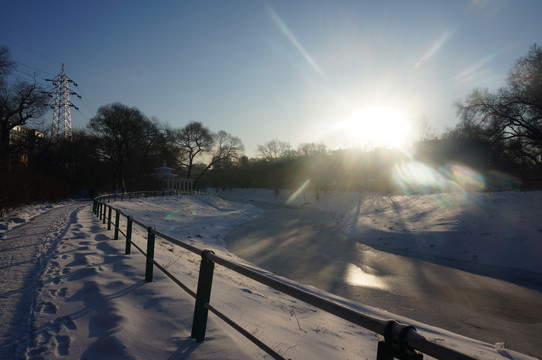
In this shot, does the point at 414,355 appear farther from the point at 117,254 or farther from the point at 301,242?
the point at 301,242

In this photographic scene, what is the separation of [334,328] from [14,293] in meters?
4.87

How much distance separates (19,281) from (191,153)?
54362 millimetres

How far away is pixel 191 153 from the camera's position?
191ft

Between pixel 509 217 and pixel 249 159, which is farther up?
pixel 249 159

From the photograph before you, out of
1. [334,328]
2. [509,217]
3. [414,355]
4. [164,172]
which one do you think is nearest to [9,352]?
[414,355]

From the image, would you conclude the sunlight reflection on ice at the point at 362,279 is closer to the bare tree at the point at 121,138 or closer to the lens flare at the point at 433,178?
the lens flare at the point at 433,178

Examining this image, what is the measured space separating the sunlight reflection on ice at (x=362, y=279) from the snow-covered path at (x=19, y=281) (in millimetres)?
8116

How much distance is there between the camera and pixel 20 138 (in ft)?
92.1

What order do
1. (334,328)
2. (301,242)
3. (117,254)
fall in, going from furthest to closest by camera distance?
(301,242) < (117,254) < (334,328)

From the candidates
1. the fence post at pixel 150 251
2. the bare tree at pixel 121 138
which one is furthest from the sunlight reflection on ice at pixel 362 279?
the bare tree at pixel 121 138

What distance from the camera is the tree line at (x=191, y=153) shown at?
24.4 m

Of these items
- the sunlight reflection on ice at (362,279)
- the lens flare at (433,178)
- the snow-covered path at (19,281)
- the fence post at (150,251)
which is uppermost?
the lens flare at (433,178)

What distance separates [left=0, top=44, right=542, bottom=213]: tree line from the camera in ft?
80.1

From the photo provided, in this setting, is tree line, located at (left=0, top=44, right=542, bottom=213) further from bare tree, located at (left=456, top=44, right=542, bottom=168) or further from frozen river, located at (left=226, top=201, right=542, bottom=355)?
frozen river, located at (left=226, top=201, right=542, bottom=355)
